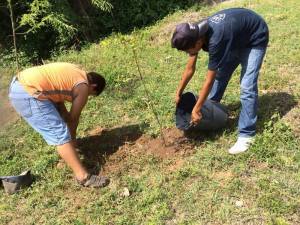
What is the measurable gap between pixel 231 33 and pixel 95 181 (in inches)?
77.9

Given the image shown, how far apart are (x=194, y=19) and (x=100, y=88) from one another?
4892 mm

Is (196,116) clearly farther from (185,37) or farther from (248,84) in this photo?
(185,37)

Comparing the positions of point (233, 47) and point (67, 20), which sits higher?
point (233, 47)

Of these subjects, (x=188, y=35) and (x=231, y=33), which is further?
(x=231, y=33)

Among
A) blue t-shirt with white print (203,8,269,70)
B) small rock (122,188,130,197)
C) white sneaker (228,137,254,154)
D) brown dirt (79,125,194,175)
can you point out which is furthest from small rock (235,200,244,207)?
blue t-shirt with white print (203,8,269,70)

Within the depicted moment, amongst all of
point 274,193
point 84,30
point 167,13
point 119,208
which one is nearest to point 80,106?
point 119,208

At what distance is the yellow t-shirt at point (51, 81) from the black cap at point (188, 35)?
1096 millimetres

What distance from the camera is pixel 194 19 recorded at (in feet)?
29.9

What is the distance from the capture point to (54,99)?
4.61 m

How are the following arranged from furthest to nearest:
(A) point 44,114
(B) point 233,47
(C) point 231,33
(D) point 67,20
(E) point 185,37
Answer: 1. (D) point 67,20
2. (A) point 44,114
3. (B) point 233,47
4. (C) point 231,33
5. (E) point 185,37

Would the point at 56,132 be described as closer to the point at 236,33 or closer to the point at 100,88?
the point at 100,88

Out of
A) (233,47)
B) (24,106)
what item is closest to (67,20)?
(24,106)

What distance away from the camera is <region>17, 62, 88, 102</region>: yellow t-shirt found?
14.7 ft

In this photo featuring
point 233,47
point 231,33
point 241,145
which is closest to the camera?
point 231,33
